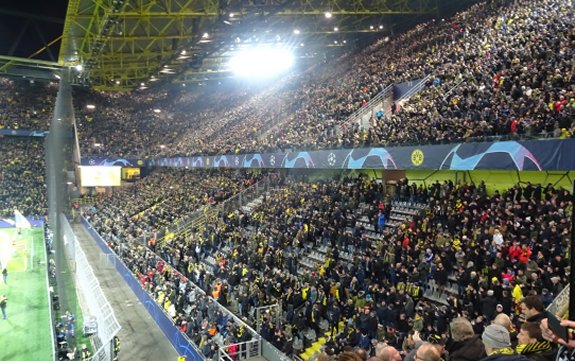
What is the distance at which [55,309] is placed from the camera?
59.7ft

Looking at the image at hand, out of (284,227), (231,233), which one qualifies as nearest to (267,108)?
(231,233)

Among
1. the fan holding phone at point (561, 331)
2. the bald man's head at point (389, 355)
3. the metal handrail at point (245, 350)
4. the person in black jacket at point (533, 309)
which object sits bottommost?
the metal handrail at point (245, 350)

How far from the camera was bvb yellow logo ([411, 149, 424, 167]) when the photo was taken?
18547 millimetres

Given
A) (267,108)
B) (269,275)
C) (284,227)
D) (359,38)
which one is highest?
(359,38)

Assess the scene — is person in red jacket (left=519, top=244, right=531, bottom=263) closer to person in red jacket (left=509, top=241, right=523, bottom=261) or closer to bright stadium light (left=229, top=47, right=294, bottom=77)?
person in red jacket (left=509, top=241, right=523, bottom=261)

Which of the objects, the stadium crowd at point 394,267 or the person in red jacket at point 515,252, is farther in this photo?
the person in red jacket at point 515,252

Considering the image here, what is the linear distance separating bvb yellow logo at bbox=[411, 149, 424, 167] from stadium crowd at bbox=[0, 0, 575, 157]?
16.5 inches

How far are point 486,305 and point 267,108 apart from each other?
33426 millimetres

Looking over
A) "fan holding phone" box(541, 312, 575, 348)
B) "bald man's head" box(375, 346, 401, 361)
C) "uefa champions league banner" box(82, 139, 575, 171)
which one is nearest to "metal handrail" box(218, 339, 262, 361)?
"uefa champions league banner" box(82, 139, 575, 171)

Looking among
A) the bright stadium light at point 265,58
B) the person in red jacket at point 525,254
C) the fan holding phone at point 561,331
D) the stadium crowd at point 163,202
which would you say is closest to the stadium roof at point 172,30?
the bright stadium light at point 265,58

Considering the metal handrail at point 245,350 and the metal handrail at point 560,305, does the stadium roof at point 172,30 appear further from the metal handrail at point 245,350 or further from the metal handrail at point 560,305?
the metal handrail at point 560,305

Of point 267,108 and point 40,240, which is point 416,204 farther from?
point 40,240

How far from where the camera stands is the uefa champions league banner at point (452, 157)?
44.8 feet

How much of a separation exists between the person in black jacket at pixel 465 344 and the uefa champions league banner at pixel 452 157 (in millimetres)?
11428
